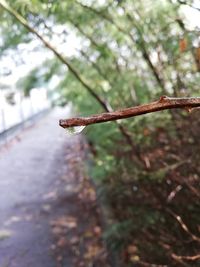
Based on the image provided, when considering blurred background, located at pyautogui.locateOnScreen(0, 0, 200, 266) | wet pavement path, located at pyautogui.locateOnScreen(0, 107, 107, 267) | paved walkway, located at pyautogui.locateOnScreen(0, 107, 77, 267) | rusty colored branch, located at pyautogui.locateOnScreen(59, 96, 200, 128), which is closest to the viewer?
rusty colored branch, located at pyautogui.locateOnScreen(59, 96, 200, 128)

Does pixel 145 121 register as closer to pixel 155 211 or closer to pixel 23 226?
pixel 155 211

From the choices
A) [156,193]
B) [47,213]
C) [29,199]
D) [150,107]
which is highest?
[29,199]

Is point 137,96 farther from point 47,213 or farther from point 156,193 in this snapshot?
point 47,213

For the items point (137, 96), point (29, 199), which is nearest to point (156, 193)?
point (137, 96)

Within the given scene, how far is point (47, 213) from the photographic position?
8.43 meters

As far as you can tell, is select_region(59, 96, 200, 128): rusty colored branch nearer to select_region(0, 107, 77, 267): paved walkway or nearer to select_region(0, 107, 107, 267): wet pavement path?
select_region(0, 107, 107, 267): wet pavement path

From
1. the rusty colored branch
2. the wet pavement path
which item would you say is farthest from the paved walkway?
the rusty colored branch

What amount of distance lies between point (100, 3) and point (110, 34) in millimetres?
774

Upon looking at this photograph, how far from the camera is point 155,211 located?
5.14 m

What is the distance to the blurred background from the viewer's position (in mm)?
4270

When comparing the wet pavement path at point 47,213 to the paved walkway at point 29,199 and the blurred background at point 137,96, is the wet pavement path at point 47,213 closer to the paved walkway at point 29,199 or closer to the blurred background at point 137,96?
the paved walkway at point 29,199

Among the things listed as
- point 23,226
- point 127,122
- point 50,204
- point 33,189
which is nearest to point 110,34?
point 127,122

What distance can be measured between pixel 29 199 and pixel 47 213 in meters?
1.16

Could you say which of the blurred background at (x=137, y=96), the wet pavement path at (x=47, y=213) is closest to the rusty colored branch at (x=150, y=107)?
the blurred background at (x=137, y=96)
